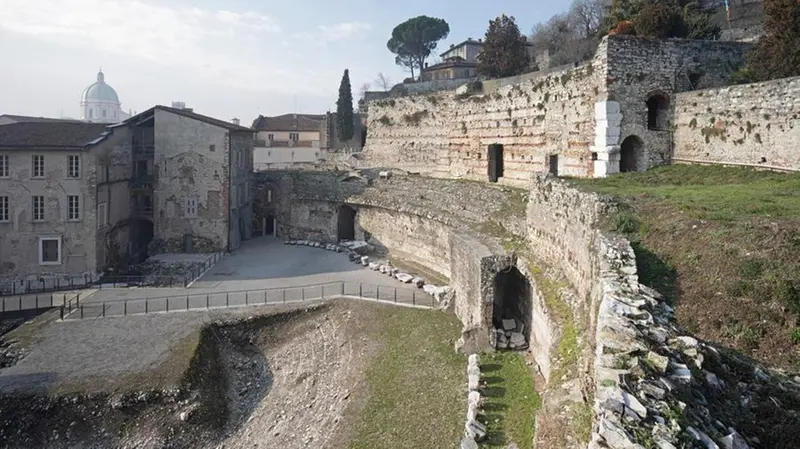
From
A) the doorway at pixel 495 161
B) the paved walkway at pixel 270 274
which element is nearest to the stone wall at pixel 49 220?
the paved walkway at pixel 270 274

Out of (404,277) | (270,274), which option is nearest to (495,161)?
(404,277)

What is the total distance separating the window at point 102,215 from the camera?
26.1 metres

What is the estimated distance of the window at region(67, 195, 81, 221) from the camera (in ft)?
83.8

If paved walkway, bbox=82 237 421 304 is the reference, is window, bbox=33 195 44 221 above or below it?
above

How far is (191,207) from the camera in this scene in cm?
3031

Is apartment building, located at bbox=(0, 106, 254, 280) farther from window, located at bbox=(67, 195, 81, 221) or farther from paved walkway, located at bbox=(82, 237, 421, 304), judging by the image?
paved walkway, located at bbox=(82, 237, 421, 304)

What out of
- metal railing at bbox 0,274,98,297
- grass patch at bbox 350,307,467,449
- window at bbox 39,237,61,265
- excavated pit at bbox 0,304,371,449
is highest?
window at bbox 39,237,61,265

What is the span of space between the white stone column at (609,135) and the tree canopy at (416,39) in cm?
4416

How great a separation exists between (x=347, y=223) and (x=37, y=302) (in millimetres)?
16239

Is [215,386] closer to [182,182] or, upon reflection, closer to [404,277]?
[404,277]

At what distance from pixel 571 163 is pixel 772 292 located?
558 inches

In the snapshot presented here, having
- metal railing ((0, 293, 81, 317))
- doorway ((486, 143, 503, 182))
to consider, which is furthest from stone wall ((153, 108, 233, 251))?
doorway ((486, 143, 503, 182))

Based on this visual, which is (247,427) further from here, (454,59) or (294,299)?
(454,59)

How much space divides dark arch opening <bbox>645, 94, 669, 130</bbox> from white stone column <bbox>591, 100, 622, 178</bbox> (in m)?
1.04
